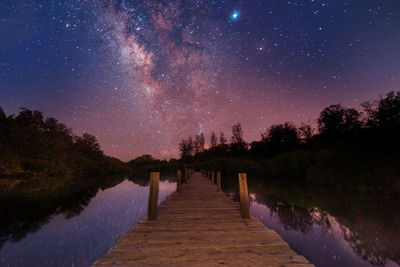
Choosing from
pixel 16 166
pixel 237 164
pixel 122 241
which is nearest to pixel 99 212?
pixel 122 241

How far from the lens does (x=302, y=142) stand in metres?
61.0

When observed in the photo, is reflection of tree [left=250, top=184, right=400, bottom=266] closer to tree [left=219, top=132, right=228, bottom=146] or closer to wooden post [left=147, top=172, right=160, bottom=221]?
wooden post [left=147, top=172, right=160, bottom=221]

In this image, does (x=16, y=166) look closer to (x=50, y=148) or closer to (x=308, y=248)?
(x=50, y=148)

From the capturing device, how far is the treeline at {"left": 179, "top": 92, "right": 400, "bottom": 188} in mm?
18812

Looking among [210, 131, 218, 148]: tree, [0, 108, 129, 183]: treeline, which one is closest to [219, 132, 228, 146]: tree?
[210, 131, 218, 148]: tree

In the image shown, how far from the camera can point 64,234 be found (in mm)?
9352

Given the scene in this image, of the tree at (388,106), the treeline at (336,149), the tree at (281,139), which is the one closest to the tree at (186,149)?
the treeline at (336,149)

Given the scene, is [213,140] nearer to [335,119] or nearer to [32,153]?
[335,119]

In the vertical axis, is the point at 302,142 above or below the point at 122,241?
above

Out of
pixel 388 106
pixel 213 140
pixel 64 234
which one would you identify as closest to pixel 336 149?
pixel 388 106

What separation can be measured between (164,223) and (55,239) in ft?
22.6

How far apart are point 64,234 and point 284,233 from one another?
11.0 meters

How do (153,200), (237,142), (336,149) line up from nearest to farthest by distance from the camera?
(153,200) → (336,149) → (237,142)

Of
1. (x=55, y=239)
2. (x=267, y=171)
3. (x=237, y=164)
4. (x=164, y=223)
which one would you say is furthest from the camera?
(x=237, y=164)
